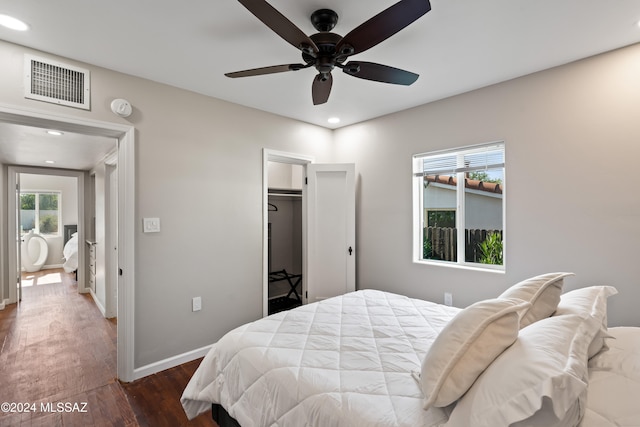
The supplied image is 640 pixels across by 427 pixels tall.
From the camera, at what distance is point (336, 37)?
172 centimetres

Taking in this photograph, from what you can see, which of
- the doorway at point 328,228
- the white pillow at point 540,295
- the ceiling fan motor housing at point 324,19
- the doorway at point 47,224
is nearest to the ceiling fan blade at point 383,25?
the ceiling fan motor housing at point 324,19

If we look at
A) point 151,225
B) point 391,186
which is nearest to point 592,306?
point 391,186

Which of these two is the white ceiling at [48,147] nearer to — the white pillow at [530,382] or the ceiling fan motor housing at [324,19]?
the ceiling fan motor housing at [324,19]

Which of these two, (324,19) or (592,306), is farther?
(324,19)

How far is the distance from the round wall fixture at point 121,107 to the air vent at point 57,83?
0.53 feet

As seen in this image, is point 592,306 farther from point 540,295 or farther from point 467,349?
point 467,349

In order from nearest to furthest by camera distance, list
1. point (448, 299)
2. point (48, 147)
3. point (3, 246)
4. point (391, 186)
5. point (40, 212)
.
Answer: point (448, 299) → point (391, 186) → point (48, 147) → point (3, 246) → point (40, 212)

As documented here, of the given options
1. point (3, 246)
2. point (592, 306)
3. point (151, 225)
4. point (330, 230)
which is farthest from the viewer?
point (3, 246)

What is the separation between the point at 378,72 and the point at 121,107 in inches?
80.5

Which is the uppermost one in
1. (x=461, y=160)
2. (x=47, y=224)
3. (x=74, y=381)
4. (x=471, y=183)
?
(x=461, y=160)

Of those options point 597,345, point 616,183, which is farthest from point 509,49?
point 597,345

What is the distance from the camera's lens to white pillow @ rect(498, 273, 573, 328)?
4.58ft

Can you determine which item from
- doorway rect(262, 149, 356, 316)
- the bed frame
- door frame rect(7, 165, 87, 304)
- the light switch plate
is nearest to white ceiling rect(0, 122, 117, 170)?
door frame rect(7, 165, 87, 304)

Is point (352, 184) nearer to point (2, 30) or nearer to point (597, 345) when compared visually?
point (597, 345)
